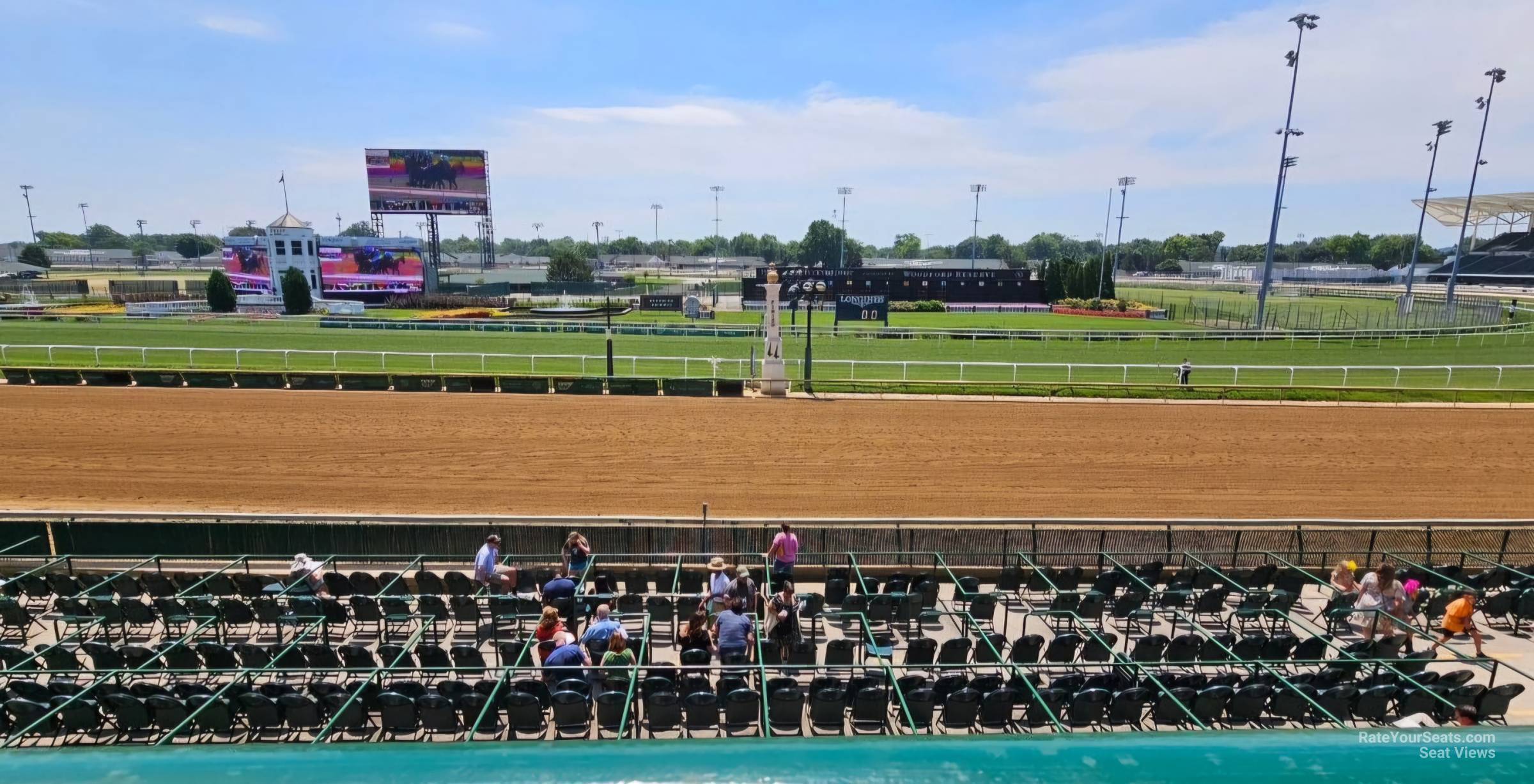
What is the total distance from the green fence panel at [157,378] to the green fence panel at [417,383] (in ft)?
21.8

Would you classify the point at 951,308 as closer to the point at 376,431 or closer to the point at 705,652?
the point at 376,431

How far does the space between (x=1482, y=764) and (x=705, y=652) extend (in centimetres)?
778

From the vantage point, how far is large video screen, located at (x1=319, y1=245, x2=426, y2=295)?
245ft

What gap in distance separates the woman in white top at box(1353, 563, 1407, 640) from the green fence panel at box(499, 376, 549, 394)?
22.1 m

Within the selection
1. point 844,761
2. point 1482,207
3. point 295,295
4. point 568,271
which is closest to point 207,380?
point 844,761

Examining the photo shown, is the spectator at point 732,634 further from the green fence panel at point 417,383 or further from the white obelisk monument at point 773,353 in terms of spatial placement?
the green fence panel at point 417,383

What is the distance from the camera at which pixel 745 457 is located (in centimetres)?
1966

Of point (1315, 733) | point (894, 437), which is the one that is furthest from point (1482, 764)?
point (894, 437)

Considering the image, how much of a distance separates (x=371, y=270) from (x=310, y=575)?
7310 cm

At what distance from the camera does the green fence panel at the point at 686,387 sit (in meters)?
26.3

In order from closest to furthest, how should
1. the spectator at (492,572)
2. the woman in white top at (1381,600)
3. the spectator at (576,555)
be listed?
the woman in white top at (1381,600) < the spectator at (492,572) < the spectator at (576,555)

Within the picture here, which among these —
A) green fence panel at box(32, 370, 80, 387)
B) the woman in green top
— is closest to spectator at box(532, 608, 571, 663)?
the woman in green top

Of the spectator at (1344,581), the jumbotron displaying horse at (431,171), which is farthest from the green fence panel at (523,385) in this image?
→ the jumbotron displaying horse at (431,171)

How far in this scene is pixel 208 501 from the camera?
1611 centimetres
